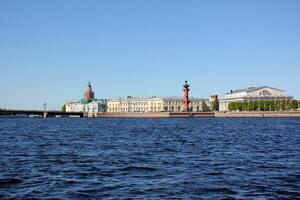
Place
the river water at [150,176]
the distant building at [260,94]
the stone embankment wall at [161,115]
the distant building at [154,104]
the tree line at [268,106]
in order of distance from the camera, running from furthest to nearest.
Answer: the distant building at [154,104] → the distant building at [260,94] → the tree line at [268,106] → the stone embankment wall at [161,115] → the river water at [150,176]

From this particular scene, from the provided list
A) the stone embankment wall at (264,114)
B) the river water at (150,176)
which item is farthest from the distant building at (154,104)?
the river water at (150,176)

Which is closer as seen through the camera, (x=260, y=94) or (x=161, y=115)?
(x=161, y=115)

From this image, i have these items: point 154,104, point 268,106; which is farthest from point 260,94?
point 154,104

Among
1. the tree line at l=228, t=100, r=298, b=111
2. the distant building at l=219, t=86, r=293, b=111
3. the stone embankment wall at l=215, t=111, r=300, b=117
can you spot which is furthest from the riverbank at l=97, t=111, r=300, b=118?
the distant building at l=219, t=86, r=293, b=111

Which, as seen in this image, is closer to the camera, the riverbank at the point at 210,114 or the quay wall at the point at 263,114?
the quay wall at the point at 263,114

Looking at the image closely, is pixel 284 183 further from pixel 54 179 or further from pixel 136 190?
pixel 54 179

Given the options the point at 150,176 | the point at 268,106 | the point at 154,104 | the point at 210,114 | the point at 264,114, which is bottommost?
the point at 150,176

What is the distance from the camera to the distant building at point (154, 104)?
175 metres

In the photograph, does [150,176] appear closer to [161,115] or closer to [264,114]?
[264,114]

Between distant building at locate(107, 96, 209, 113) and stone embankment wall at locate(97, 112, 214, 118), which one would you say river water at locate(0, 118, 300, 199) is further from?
distant building at locate(107, 96, 209, 113)

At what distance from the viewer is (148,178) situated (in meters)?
13.8

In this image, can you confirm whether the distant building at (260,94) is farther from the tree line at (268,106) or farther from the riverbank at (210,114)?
the riverbank at (210,114)

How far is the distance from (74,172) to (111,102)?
179159 mm

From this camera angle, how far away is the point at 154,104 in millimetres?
177500
